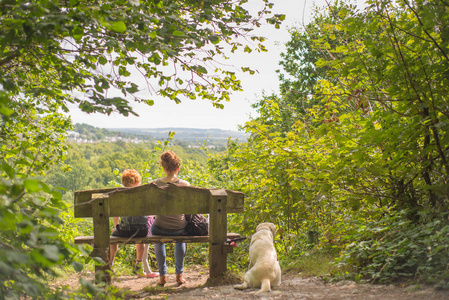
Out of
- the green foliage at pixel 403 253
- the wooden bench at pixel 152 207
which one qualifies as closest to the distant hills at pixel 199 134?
the wooden bench at pixel 152 207

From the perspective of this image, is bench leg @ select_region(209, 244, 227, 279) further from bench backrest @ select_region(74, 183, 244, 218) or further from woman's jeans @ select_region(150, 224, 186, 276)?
woman's jeans @ select_region(150, 224, 186, 276)

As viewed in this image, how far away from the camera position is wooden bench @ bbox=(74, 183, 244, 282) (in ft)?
11.1

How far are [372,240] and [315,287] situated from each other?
719 mm

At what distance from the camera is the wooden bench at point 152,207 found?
133 inches

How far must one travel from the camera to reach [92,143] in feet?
368

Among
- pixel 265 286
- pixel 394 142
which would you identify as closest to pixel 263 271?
pixel 265 286

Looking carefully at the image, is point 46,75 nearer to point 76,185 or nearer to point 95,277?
point 95,277

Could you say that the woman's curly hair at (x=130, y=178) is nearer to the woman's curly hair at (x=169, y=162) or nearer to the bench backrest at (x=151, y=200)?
the woman's curly hair at (x=169, y=162)

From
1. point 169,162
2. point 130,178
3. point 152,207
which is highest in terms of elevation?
point 169,162

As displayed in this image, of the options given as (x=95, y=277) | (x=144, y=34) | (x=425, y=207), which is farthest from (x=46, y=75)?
(x=425, y=207)

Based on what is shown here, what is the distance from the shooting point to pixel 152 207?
3535mm

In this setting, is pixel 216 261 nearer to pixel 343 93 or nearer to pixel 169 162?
pixel 169 162

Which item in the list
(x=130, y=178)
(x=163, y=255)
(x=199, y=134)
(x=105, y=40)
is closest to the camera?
(x=105, y=40)

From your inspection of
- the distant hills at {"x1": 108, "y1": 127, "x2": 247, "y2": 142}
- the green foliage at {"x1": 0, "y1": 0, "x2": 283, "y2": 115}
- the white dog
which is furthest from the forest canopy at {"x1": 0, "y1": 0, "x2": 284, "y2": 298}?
the distant hills at {"x1": 108, "y1": 127, "x2": 247, "y2": 142}
